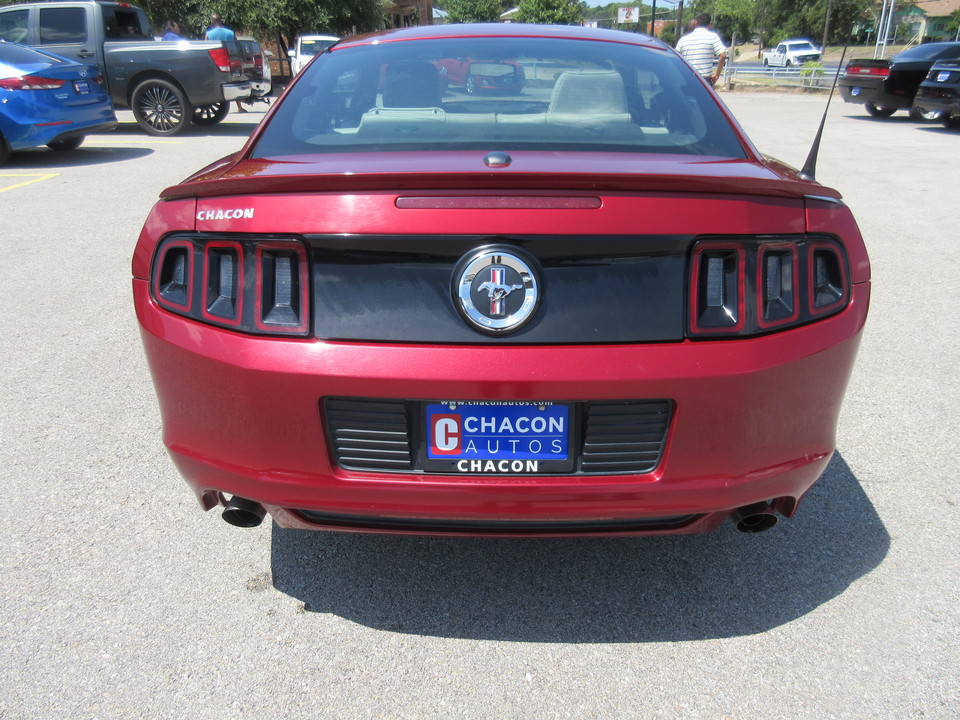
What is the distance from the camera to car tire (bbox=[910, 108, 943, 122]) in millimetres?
14723

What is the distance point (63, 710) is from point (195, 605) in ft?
1.50

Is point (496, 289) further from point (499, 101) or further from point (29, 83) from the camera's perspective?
point (29, 83)

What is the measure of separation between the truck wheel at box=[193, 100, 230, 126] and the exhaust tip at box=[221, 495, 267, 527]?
42.6ft

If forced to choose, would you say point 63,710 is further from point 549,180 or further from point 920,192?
point 920,192

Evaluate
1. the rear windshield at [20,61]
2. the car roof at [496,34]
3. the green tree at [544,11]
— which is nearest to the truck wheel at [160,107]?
the rear windshield at [20,61]

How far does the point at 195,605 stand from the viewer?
7.80 feet

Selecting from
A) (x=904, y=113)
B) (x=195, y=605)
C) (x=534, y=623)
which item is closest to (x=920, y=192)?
(x=534, y=623)

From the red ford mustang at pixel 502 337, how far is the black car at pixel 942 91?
14512mm

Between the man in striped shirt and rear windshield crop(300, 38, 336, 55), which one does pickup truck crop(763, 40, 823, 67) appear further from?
the man in striped shirt

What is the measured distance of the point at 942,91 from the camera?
1417 centimetres

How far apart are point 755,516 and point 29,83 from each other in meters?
10.4

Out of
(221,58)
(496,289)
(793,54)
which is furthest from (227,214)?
(793,54)

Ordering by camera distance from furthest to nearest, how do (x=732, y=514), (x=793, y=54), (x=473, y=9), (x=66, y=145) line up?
(x=473, y=9) → (x=793, y=54) → (x=66, y=145) → (x=732, y=514)

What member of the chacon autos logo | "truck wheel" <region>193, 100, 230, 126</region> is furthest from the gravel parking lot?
"truck wheel" <region>193, 100, 230, 126</region>
